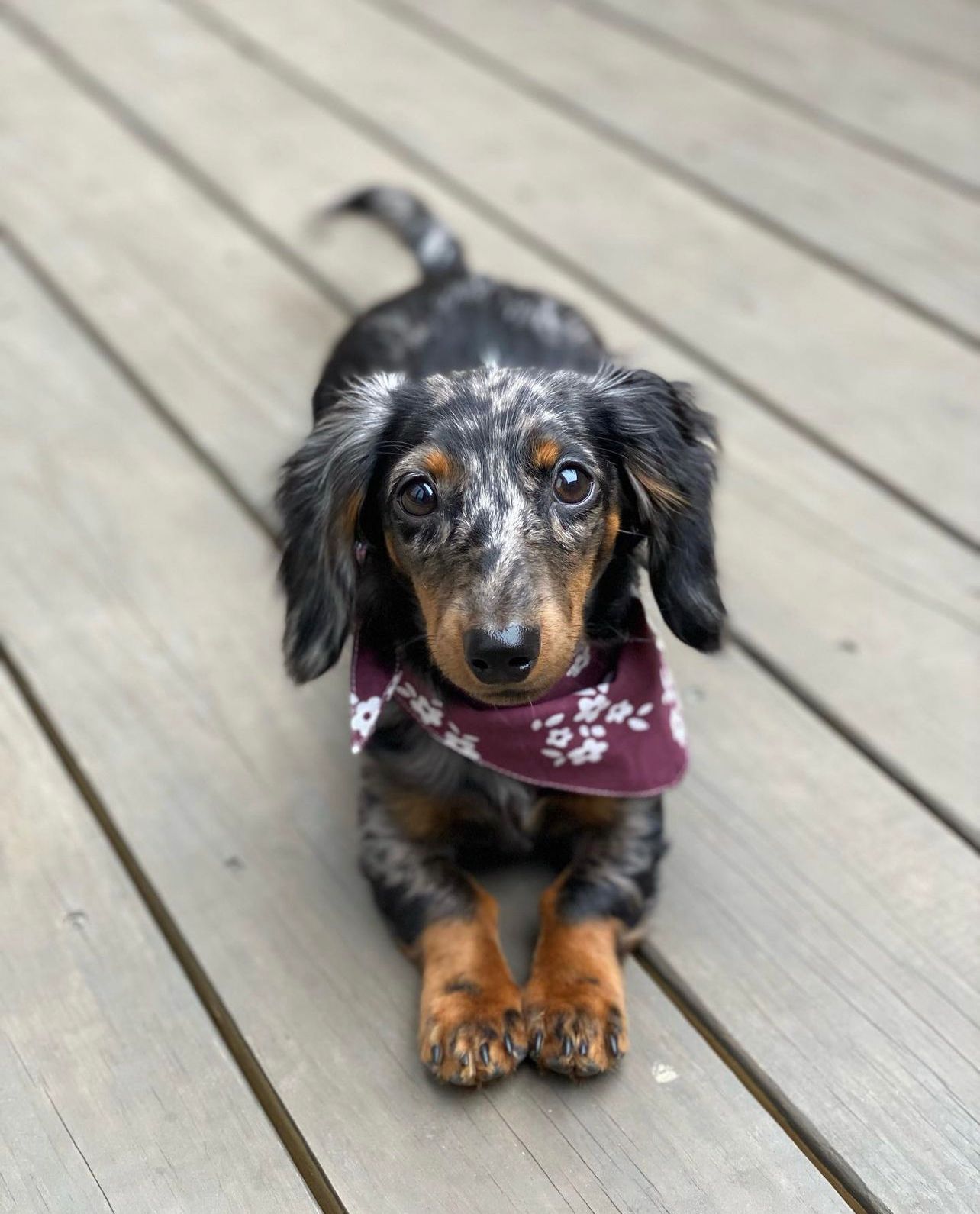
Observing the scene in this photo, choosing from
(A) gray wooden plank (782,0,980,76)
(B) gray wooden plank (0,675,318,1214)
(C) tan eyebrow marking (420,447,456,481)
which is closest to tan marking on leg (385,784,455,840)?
(B) gray wooden plank (0,675,318,1214)

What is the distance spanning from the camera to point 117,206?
3527 mm

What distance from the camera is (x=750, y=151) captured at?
369 cm

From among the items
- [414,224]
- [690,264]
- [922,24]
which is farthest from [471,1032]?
[922,24]

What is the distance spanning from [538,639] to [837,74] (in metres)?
2.97

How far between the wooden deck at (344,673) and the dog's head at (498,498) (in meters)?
0.39

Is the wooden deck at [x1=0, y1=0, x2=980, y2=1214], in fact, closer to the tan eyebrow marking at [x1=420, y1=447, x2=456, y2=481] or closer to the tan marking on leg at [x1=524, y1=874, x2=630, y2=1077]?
the tan marking on leg at [x1=524, y1=874, x2=630, y2=1077]

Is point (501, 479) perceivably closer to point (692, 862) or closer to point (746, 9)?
point (692, 862)

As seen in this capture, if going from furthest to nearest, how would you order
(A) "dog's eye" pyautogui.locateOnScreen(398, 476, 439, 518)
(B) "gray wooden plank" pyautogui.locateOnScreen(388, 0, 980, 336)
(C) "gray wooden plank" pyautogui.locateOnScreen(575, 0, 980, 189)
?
(C) "gray wooden plank" pyautogui.locateOnScreen(575, 0, 980, 189), (B) "gray wooden plank" pyautogui.locateOnScreen(388, 0, 980, 336), (A) "dog's eye" pyautogui.locateOnScreen(398, 476, 439, 518)

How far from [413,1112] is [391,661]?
1.89 ft

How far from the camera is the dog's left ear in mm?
1873

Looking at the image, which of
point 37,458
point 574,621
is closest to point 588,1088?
point 574,621

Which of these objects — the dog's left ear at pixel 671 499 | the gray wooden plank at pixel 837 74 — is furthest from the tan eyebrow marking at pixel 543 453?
the gray wooden plank at pixel 837 74

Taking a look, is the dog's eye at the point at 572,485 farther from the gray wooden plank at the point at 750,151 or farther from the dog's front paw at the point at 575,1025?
the gray wooden plank at the point at 750,151

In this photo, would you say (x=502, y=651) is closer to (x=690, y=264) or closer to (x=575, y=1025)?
(x=575, y=1025)
